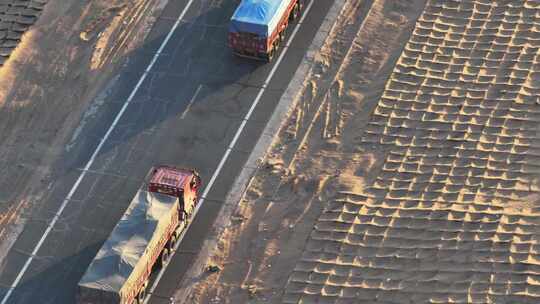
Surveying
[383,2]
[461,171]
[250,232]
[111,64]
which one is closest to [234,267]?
[250,232]

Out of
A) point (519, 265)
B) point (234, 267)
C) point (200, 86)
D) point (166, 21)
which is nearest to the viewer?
point (519, 265)

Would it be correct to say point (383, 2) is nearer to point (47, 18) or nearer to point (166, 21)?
point (166, 21)

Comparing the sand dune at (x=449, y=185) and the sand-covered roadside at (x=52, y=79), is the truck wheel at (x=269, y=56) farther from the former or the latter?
the sand-covered roadside at (x=52, y=79)

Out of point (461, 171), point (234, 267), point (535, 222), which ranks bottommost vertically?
point (535, 222)

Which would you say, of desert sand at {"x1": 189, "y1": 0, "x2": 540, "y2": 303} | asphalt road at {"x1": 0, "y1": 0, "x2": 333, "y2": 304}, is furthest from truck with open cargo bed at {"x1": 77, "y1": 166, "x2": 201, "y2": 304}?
desert sand at {"x1": 189, "y1": 0, "x2": 540, "y2": 303}

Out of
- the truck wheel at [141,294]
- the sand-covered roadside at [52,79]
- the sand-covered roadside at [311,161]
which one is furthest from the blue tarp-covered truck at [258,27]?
the truck wheel at [141,294]
